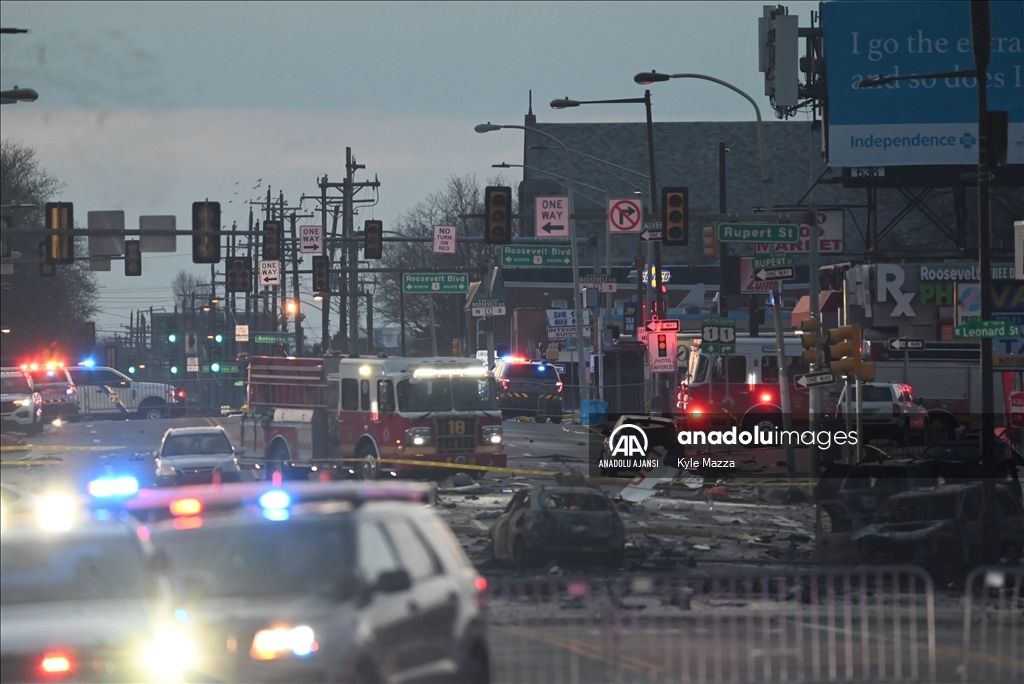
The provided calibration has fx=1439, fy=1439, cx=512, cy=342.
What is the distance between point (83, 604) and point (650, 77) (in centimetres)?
2602

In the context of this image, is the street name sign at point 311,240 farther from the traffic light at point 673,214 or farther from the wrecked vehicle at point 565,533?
the wrecked vehicle at point 565,533

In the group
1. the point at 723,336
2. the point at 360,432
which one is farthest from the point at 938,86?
the point at 360,432

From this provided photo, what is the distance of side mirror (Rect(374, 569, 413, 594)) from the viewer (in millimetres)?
8016

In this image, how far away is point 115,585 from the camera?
9.17m

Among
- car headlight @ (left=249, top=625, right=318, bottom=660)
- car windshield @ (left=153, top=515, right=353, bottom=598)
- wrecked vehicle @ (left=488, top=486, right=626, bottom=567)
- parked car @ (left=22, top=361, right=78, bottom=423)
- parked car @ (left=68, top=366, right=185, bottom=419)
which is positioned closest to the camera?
car headlight @ (left=249, top=625, right=318, bottom=660)

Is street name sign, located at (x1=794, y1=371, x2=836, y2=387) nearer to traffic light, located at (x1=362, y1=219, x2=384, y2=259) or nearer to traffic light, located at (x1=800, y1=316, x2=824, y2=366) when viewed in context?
traffic light, located at (x1=800, y1=316, x2=824, y2=366)

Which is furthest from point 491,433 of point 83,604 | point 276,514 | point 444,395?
point 276,514

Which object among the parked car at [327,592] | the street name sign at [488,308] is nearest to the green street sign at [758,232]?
the parked car at [327,592]

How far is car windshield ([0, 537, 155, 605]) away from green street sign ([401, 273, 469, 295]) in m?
48.5

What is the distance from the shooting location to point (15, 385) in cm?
4569

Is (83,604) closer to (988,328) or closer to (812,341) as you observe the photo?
(988,328)

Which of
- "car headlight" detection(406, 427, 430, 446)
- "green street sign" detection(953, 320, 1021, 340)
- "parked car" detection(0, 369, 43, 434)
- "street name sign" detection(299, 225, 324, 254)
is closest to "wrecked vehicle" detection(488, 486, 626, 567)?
"green street sign" detection(953, 320, 1021, 340)

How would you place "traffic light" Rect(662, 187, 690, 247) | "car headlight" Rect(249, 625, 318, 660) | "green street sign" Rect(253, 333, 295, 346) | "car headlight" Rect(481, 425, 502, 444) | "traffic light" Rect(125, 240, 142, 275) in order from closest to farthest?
"car headlight" Rect(249, 625, 318, 660)
"traffic light" Rect(662, 187, 690, 247)
"car headlight" Rect(481, 425, 502, 444)
"traffic light" Rect(125, 240, 142, 275)
"green street sign" Rect(253, 333, 295, 346)

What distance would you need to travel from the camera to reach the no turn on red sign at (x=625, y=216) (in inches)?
1503
